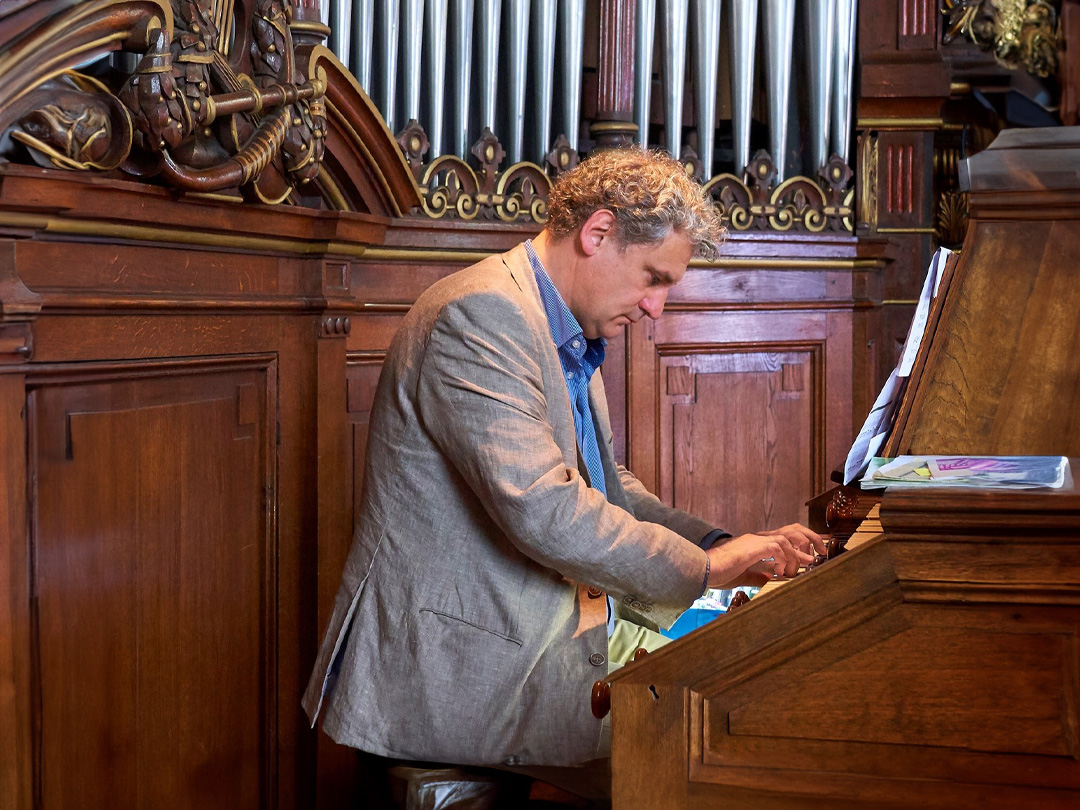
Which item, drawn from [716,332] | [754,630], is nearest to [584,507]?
[754,630]

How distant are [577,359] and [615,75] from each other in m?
1.55

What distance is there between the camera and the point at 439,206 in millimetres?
3426

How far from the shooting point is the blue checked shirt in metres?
2.35

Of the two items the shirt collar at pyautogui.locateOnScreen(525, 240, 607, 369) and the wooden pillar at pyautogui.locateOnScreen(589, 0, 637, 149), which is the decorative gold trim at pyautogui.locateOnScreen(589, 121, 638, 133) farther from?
the shirt collar at pyautogui.locateOnScreen(525, 240, 607, 369)

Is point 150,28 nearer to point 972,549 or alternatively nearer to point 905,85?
point 972,549

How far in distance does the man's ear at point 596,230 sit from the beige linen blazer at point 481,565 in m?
0.15

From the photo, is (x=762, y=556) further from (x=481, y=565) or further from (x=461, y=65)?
(x=461, y=65)

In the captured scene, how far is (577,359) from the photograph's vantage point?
2.45 metres

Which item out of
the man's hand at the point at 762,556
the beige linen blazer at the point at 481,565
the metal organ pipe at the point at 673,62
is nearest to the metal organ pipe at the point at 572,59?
the metal organ pipe at the point at 673,62

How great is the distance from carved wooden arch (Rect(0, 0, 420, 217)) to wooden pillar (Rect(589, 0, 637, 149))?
855mm

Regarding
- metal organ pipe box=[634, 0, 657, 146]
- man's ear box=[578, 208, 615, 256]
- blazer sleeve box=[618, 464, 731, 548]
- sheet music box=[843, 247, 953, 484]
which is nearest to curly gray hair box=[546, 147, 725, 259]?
man's ear box=[578, 208, 615, 256]

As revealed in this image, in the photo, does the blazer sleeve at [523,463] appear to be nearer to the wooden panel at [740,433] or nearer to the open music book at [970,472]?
the open music book at [970,472]

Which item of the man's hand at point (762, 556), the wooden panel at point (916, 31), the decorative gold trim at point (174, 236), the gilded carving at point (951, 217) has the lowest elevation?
the man's hand at point (762, 556)

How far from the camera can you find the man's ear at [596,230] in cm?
230
